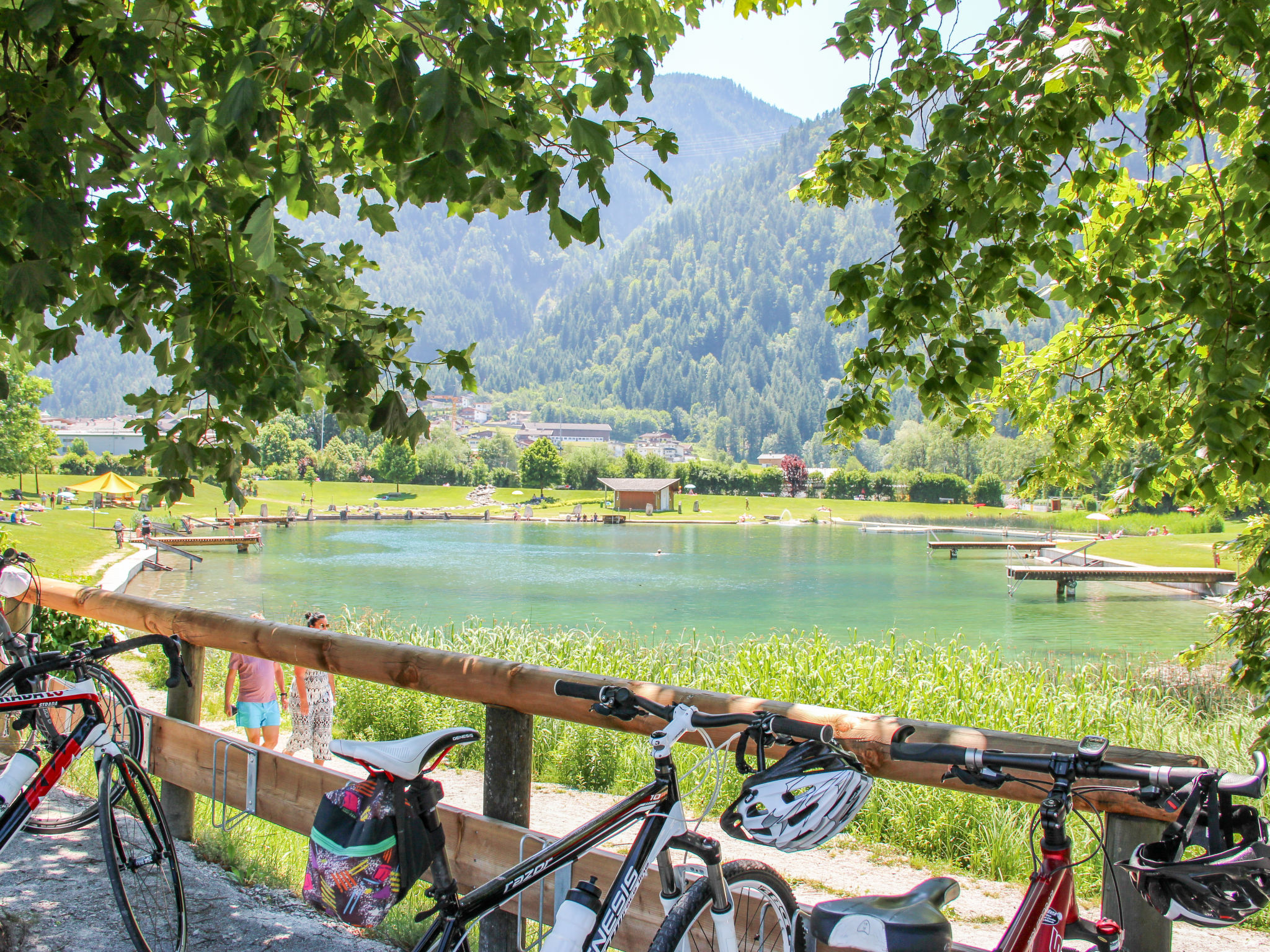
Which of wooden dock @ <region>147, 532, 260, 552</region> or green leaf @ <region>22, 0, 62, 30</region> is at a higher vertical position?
green leaf @ <region>22, 0, 62, 30</region>

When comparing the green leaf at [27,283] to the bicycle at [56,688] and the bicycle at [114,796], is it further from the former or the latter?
the bicycle at [56,688]

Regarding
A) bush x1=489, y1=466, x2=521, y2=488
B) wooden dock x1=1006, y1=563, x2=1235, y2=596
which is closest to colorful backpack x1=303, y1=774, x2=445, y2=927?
wooden dock x1=1006, y1=563, x2=1235, y2=596

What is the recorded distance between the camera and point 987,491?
107875 mm

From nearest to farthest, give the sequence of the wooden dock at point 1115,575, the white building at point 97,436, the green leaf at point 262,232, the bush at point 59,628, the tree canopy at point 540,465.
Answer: the green leaf at point 262,232 < the bush at point 59,628 < the wooden dock at point 1115,575 < the tree canopy at point 540,465 < the white building at point 97,436

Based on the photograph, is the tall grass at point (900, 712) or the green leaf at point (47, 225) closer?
the green leaf at point (47, 225)

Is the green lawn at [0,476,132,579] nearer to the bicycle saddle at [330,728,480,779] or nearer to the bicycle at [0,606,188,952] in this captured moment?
the bicycle at [0,606,188,952]

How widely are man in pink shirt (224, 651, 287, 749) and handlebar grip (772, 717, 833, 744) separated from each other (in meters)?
5.71

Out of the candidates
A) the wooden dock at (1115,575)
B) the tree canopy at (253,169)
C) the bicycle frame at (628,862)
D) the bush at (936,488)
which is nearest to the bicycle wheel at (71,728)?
the tree canopy at (253,169)

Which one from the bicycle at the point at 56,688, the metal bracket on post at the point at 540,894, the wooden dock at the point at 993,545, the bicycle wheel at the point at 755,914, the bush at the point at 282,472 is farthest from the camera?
the bush at the point at 282,472

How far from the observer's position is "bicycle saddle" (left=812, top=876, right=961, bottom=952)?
1457mm

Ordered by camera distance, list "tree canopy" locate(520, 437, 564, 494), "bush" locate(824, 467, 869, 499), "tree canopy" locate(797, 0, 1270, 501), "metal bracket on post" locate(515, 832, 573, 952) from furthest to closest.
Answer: "tree canopy" locate(520, 437, 564, 494)
"bush" locate(824, 467, 869, 499)
"tree canopy" locate(797, 0, 1270, 501)
"metal bracket on post" locate(515, 832, 573, 952)

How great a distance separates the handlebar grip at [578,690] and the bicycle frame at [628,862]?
0.65 ft

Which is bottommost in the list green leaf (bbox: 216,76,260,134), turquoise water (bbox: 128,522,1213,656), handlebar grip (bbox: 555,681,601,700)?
turquoise water (bbox: 128,522,1213,656)

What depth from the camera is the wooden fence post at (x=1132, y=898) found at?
1746 mm
